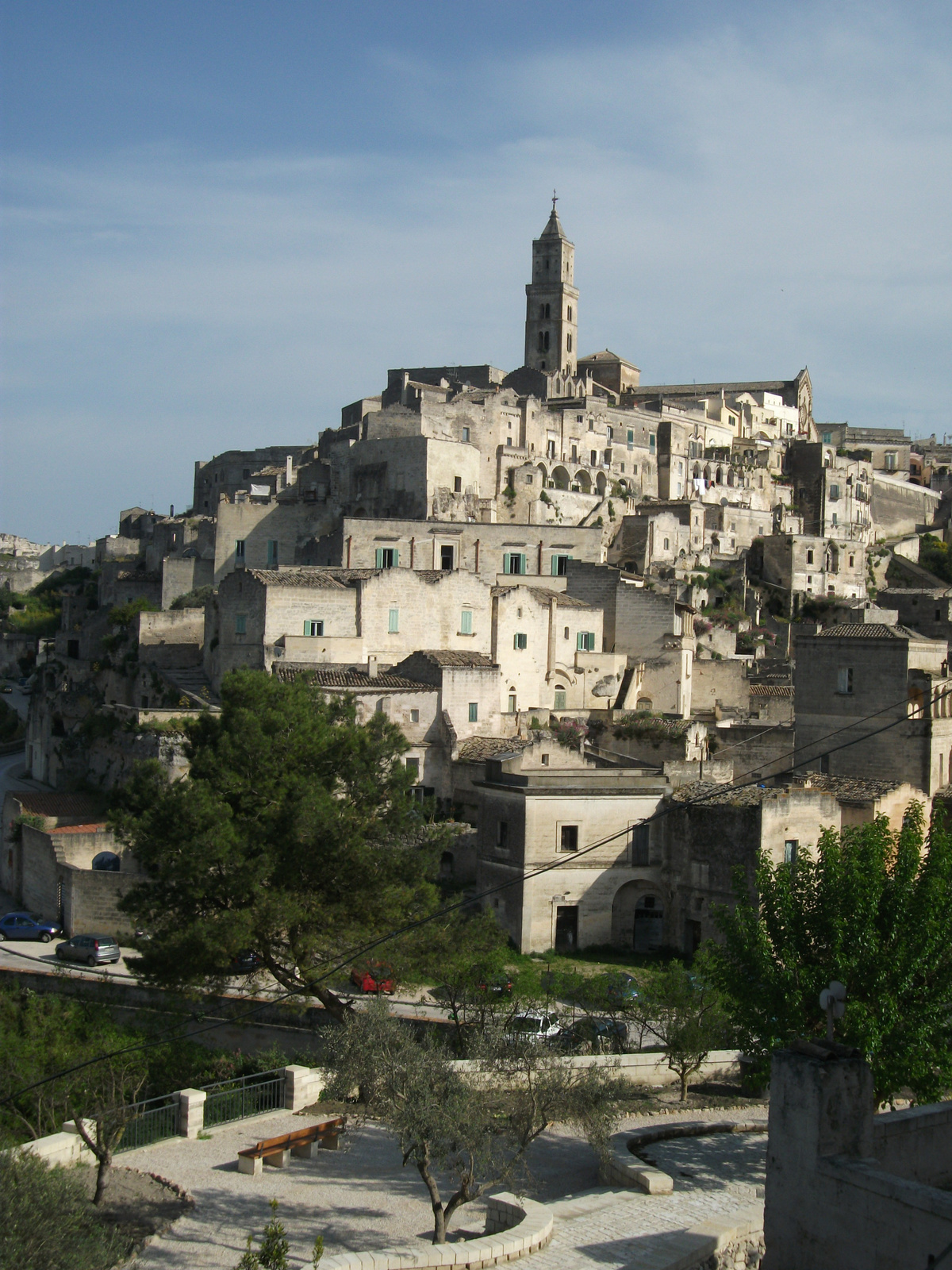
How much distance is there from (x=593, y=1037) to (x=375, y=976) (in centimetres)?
384

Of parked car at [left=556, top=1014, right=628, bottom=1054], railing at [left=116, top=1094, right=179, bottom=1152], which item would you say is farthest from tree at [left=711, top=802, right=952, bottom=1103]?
railing at [left=116, top=1094, right=179, bottom=1152]

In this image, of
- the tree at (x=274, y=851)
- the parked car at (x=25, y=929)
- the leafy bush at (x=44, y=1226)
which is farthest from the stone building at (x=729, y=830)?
the leafy bush at (x=44, y=1226)

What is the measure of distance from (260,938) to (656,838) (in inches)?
471

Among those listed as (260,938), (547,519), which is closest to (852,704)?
(260,938)

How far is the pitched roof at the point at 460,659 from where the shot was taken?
120ft

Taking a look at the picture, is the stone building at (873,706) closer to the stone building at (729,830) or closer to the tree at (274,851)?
the stone building at (729,830)

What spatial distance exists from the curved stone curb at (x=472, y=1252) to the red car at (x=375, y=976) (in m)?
7.77

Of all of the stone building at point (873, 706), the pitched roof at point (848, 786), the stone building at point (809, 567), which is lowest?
the pitched roof at point (848, 786)

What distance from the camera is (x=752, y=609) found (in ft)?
206

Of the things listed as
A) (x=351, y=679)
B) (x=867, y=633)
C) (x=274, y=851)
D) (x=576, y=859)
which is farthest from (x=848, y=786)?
(x=274, y=851)

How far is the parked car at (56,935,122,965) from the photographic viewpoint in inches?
1115

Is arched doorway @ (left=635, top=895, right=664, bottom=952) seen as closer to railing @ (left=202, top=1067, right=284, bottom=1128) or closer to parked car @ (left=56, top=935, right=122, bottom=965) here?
parked car @ (left=56, top=935, right=122, bottom=965)

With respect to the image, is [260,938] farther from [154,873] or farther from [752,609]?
[752,609]

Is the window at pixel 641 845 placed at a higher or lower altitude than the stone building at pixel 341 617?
lower
